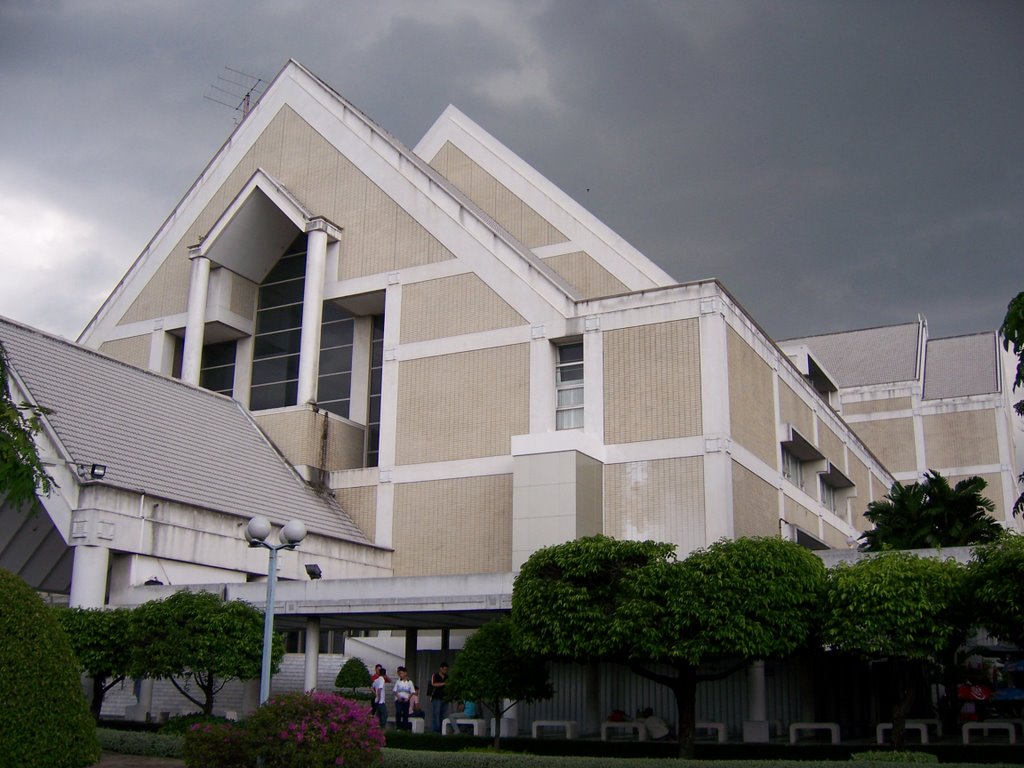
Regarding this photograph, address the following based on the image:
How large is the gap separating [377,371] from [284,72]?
548 inches

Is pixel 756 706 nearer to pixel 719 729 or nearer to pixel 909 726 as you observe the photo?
pixel 719 729

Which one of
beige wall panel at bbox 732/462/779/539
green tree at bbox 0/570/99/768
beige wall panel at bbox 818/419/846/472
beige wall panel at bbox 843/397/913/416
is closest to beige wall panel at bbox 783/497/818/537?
beige wall panel at bbox 732/462/779/539

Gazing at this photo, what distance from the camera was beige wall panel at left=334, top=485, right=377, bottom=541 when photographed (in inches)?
1553

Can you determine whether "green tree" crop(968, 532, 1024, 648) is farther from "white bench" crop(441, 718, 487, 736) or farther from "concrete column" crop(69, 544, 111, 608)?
"concrete column" crop(69, 544, 111, 608)

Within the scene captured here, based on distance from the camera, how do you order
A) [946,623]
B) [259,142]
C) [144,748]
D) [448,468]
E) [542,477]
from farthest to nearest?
[259,142] < [448,468] < [542,477] < [946,623] < [144,748]

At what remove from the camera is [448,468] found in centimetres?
3825

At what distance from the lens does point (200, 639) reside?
24.1 m

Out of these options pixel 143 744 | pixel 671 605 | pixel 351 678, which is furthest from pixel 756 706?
pixel 143 744

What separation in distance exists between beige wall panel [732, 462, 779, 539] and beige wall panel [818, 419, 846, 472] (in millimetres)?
7943

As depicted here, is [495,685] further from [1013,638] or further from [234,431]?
[234,431]

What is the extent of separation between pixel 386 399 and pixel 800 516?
16250 millimetres

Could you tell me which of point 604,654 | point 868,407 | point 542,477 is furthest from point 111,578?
point 868,407

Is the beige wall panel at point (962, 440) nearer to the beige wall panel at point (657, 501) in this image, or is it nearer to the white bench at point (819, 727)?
the beige wall panel at point (657, 501)

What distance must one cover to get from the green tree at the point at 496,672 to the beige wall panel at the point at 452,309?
15687 mm
